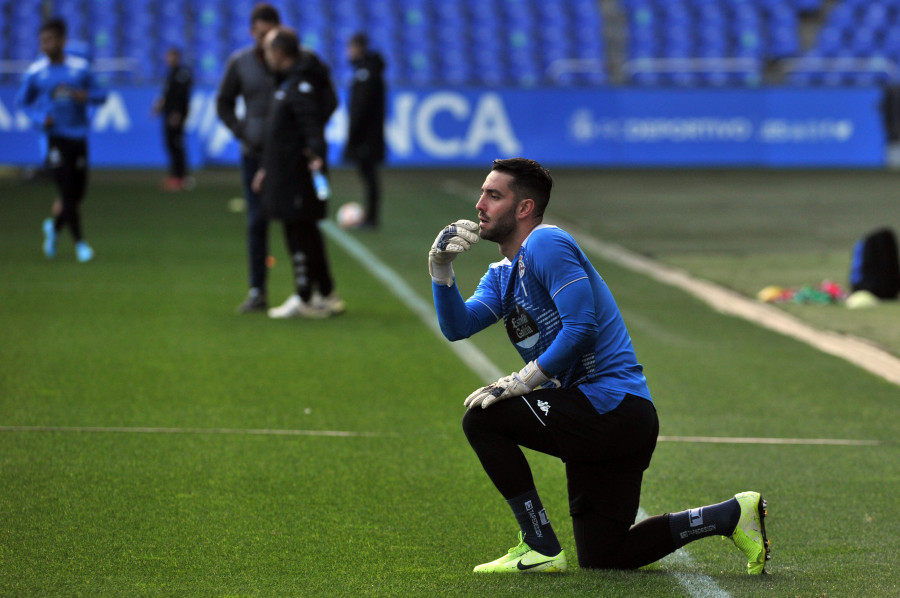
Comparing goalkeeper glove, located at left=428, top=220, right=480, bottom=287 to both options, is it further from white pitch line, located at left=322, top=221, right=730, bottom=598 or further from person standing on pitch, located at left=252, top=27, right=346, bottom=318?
person standing on pitch, located at left=252, top=27, right=346, bottom=318

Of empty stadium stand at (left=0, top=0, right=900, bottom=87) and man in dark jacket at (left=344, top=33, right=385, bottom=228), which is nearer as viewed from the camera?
man in dark jacket at (left=344, top=33, right=385, bottom=228)

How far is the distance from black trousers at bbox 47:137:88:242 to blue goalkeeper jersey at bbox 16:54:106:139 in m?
0.11

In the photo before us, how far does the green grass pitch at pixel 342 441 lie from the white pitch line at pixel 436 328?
0.13 ft

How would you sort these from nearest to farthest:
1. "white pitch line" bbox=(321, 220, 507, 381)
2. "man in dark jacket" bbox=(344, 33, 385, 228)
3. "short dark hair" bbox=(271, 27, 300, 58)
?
"white pitch line" bbox=(321, 220, 507, 381) < "short dark hair" bbox=(271, 27, 300, 58) < "man in dark jacket" bbox=(344, 33, 385, 228)

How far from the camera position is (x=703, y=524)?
14.4ft

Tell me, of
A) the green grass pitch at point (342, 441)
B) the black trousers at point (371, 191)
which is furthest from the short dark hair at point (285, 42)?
the black trousers at point (371, 191)

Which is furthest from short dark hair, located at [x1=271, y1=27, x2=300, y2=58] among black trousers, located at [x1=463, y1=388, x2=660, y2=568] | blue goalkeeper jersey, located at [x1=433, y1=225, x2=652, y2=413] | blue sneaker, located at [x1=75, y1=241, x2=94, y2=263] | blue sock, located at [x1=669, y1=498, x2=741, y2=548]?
blue sock, located at [x1=669, y1=498, x2=741, y2=548]

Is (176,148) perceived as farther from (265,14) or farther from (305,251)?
(305,251)

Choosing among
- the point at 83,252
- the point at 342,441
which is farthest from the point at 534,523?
the point at 83,252

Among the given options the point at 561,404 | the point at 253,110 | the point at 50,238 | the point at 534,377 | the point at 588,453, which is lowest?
the point at 50,238

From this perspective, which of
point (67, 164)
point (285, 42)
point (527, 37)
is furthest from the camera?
point (527, 37)

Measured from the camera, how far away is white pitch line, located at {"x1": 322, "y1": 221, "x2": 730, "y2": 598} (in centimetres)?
428

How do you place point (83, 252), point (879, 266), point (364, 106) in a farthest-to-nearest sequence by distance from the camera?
point (364, 106) < point (83, 252) < point (879, 266)

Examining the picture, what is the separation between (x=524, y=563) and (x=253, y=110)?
6.20m
